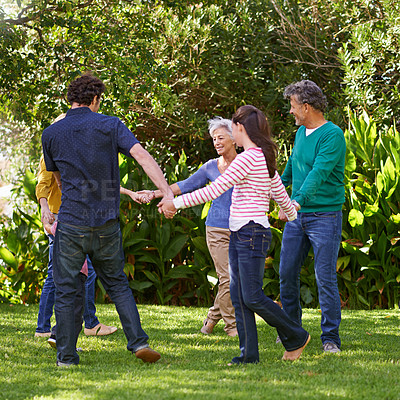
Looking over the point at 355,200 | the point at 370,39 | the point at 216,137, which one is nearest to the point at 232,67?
the point at 370,39

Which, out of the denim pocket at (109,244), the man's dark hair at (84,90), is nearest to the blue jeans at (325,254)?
the denim pocket at (109,244)

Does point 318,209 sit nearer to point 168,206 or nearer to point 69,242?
point 168,206

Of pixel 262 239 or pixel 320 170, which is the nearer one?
pixel 262 239

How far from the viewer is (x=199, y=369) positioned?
3.74 m

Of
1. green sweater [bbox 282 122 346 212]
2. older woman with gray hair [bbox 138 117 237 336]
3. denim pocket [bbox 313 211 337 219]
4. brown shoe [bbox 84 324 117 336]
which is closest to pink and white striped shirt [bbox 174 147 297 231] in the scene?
green sweater [bbox 282 122 346 212]

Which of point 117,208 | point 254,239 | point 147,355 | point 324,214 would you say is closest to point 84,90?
point 117,208

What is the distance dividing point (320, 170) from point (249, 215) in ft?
2.78

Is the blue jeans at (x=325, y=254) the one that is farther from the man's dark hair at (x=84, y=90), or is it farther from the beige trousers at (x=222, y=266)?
the man's dark hair at (x=84, y=90)

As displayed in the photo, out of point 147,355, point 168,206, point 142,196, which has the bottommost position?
point 147,355

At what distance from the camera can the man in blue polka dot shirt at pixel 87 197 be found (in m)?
3.76

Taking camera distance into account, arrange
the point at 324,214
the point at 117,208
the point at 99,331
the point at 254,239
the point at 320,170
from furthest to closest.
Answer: the point at 99,331 < the point at 324,214 < the point at 320,170 < the point at 117,208 < the point at 254,239

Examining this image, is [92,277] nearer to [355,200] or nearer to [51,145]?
[51,145]

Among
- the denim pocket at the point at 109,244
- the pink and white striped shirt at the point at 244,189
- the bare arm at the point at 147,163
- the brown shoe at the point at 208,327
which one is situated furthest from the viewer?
the brown shoe at the point at 208,327

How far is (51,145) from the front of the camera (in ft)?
12.6
